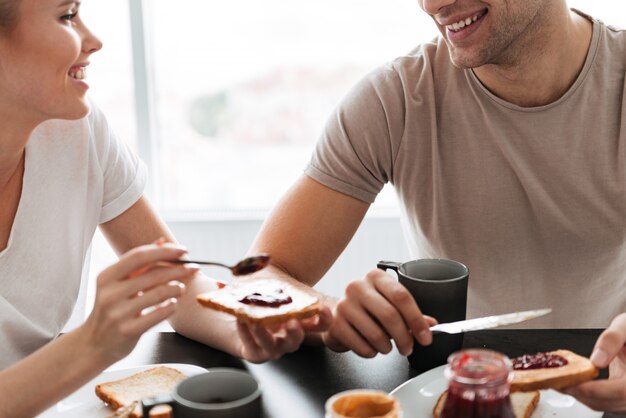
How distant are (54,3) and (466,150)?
3.29 feet

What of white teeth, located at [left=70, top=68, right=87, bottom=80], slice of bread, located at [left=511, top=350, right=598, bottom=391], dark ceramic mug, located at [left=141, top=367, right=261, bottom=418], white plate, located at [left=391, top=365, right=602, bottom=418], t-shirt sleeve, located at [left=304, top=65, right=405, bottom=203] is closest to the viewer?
dark ceramic mug, located at [left=141, top=367, right=261, bottom=418]

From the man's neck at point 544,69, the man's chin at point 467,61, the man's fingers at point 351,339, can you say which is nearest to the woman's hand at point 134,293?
the man's fingers at point 351,339

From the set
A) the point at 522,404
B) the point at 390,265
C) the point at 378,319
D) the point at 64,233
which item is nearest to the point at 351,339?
the point at 378,319

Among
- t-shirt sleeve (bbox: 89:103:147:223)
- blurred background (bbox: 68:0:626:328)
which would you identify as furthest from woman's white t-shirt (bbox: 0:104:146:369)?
blurred background (bbox: 68:0:626:328)

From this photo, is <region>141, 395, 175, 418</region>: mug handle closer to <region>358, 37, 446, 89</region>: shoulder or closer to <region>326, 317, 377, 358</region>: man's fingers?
<region>326, 317, 377, 358</region>: man's fingers

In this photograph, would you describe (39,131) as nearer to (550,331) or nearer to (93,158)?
(93,158)

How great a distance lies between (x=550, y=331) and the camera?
146 cm

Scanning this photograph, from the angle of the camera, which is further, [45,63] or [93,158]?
[93,158]

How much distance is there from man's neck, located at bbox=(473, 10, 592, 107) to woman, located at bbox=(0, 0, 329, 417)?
0.85m

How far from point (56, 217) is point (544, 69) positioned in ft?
3.89

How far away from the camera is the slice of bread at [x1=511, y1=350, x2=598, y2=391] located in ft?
3.46

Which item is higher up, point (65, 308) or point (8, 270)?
point (8, 270)

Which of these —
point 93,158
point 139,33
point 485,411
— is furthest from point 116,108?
point 485,411

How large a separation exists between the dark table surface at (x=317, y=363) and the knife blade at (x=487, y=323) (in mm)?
130
